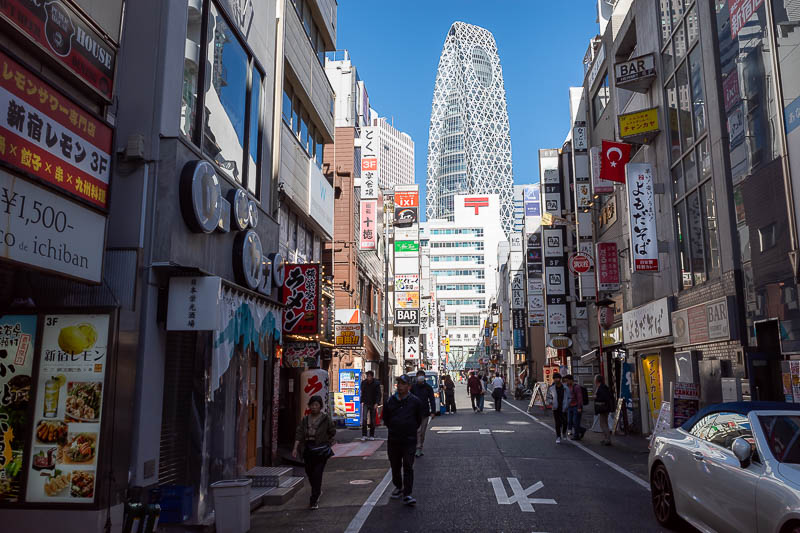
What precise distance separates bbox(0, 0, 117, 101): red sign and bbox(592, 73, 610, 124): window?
23.5m

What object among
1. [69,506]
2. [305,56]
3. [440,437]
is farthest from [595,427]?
[69,506]

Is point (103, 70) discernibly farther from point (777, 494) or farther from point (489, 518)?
point (777, 494)

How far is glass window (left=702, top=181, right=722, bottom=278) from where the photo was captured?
1567cm

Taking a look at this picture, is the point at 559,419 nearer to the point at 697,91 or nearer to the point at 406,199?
the point at 697,91

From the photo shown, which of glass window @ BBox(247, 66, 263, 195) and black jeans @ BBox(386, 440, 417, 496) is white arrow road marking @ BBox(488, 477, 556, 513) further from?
glass window @ BBox(247, 66, 263, 195)

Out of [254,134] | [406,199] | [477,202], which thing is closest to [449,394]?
[406,199]

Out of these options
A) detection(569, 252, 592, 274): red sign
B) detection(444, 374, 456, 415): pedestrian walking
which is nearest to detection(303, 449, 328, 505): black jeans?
detection(444, 374, 456, 415): pedestrian walking

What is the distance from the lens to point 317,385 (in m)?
16.6

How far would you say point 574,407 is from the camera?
18234 mm

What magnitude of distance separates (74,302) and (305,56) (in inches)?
513

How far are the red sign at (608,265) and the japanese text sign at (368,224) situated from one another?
35.3ft

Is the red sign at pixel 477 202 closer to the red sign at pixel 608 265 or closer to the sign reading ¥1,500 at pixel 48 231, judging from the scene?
the red sign at pixel 608 265

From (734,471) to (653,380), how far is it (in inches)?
626

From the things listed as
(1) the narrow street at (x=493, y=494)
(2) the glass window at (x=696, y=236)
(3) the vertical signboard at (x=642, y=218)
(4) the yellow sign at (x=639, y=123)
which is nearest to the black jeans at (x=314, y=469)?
(1) the narrow street at (x=493, y=494)
